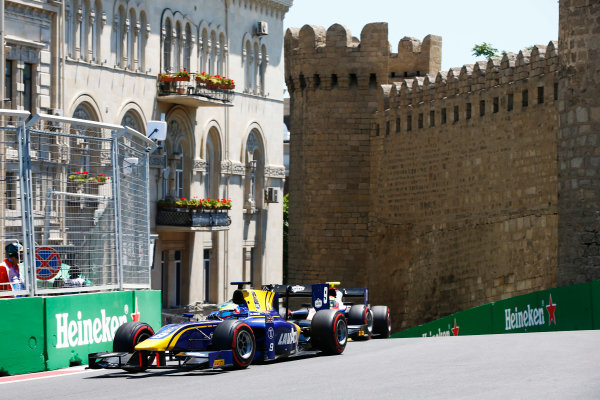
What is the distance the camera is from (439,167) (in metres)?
34.4

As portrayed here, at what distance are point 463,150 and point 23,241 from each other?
2042 centimetres

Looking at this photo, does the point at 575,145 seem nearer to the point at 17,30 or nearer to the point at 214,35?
the point at 17,30

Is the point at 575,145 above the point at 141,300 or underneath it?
above

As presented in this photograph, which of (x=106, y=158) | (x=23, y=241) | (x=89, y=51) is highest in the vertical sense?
(x=89, y=51)

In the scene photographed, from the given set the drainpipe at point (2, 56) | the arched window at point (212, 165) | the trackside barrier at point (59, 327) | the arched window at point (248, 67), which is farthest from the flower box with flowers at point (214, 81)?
the trackside barrier at point (59, 327)

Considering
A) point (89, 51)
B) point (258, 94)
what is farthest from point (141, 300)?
point (258, 94)

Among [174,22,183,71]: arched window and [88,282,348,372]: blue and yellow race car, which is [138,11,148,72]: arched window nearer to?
[174,22,183,71]: arched window

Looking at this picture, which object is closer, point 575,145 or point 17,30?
point 575,145

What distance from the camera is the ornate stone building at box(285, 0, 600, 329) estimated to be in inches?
886

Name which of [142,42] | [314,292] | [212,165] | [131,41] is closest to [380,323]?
[314,292]

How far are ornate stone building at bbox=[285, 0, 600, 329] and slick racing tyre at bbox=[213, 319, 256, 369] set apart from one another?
10068mm

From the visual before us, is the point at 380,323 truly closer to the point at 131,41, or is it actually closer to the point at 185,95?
the point at 131,41

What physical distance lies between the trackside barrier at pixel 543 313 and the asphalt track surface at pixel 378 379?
4962 mm

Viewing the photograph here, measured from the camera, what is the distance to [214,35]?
125 feet
